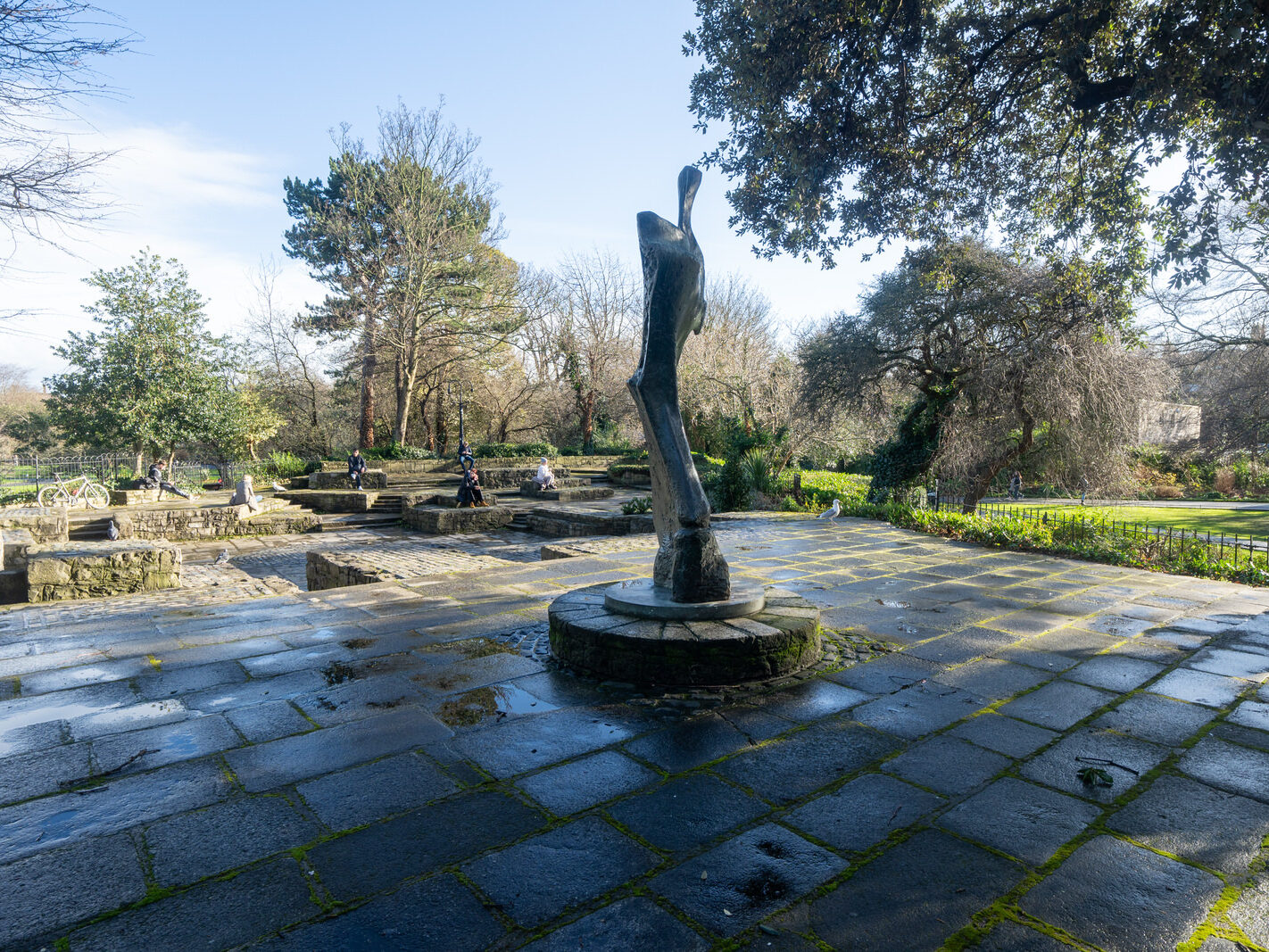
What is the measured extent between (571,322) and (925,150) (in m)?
26.5

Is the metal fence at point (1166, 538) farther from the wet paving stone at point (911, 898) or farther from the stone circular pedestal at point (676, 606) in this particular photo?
the wet paving stone at point (911, 898)

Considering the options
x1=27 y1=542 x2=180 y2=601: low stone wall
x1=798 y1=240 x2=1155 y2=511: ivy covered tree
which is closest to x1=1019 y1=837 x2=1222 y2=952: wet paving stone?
x1=27 y1=542 x2=180 y2=601: low stone wall

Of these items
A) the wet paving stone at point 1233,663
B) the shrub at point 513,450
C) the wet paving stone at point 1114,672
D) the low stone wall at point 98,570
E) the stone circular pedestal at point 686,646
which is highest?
the shrub at point 513,450

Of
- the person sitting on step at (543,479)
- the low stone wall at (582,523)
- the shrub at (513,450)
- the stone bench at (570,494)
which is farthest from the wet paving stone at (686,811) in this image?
the shrub at (513,450)

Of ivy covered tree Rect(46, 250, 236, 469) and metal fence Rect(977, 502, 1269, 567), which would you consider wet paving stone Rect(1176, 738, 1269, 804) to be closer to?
metal fence Rect(977, 502, 1269, 567)

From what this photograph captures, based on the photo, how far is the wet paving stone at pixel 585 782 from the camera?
245cm

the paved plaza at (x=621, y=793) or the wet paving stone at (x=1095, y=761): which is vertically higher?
the wet paving stone at (x=1095, y=761)

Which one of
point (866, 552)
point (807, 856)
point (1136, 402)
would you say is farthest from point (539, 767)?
point (1136, 402)

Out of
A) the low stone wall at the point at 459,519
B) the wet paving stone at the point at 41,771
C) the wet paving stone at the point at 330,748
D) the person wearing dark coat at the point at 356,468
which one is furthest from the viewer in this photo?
the person wearing dark coat at the point at 356,468

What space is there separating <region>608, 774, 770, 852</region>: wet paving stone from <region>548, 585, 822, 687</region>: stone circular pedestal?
97 centimetres

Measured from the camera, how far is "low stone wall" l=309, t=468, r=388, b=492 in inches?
832

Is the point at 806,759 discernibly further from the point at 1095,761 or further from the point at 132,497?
the point at 132,497

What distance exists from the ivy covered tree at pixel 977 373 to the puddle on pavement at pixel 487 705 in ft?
35.3

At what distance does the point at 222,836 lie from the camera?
2.23 meters
